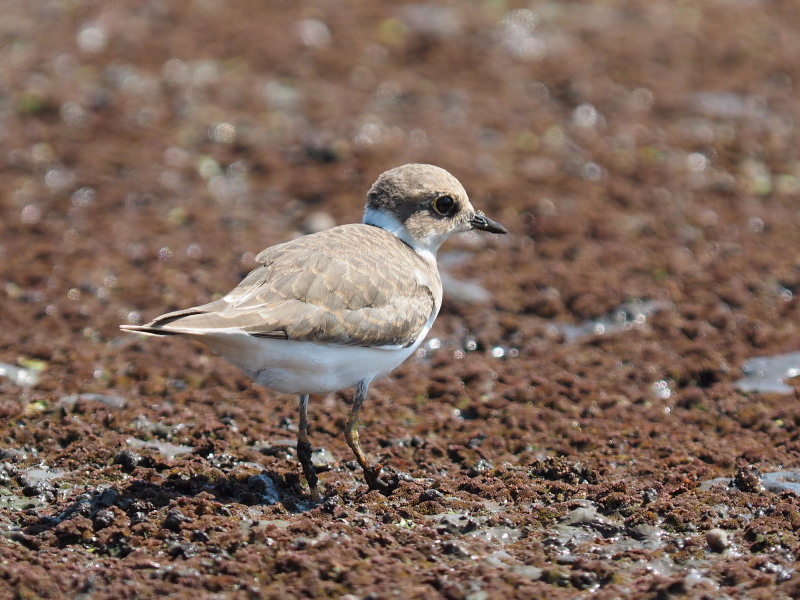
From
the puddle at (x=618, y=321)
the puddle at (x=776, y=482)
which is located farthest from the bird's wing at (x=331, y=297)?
the puddle at (x=618, y=321)

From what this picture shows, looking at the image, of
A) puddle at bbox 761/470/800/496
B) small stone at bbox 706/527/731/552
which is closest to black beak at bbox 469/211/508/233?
puddle at bbox 761/470/800/496

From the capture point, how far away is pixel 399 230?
808cm

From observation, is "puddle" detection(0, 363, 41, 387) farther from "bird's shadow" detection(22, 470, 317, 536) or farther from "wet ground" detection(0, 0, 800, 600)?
"bird's shadow" detection(22, 470, 317, 536)

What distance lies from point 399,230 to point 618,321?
9.90ft

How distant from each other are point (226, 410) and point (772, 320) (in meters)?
5.27

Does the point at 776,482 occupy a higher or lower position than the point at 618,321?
higher

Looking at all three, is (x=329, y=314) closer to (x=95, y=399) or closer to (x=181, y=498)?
(x=181, y=498)

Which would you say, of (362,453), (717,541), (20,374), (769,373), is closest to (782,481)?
(717,541)

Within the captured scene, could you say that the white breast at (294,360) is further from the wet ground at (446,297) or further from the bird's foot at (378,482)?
the wet ground at (446,297)

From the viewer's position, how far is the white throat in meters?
8.07

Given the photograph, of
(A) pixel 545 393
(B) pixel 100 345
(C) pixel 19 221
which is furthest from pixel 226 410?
(C) pixel 19 221

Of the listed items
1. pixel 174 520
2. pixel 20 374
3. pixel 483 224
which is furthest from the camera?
pixel 20 374

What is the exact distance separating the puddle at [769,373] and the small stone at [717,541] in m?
3.01

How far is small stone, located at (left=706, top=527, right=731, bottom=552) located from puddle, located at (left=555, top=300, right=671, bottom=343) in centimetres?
390
